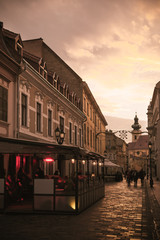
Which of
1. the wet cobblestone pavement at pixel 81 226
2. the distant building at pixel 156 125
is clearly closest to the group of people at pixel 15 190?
the wet cobblestone pavement at pixel 81 226

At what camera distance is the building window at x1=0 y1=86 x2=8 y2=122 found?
1595 cm

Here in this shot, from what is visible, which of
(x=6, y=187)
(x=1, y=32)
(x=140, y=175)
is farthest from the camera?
(x=140, y=175)

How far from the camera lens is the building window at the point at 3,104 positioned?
1595 cm

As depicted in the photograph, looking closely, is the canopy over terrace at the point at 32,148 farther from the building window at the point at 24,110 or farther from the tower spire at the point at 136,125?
the tower spire at the point at 136,125

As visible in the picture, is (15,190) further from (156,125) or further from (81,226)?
(156,125)

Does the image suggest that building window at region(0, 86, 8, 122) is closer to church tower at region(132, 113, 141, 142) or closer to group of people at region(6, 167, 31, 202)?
group of people at region(6, 167, 31, 202)

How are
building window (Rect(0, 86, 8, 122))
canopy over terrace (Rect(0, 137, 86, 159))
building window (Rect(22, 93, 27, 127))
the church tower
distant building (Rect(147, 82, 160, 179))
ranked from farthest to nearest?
the church tower < distant building (Rect(147, 82, 160, 179)) < building window (Rect(22, 93, 27, 127)) < building window (Rect(0, 86, 8, 122)) < canopy over terrace (Rect(0, 137, 86, 159))

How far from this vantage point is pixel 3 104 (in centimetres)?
1616

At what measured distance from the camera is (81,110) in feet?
120

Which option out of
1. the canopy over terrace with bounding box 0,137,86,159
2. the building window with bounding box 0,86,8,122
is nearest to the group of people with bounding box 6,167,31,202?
the canopy over terrace with bounding box 0,137,86,159

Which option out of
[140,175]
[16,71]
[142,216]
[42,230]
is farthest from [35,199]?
[140,175]

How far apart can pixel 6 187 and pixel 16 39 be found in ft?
30.4

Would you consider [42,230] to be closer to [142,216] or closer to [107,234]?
[107,234]

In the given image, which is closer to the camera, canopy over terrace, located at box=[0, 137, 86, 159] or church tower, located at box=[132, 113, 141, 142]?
canopy over terrace, located at box=[0, 137, 86, 159]
